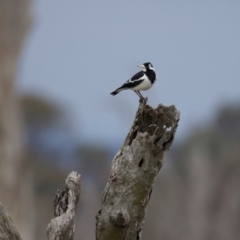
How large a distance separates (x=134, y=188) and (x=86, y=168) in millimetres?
42158

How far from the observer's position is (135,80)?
325 inches

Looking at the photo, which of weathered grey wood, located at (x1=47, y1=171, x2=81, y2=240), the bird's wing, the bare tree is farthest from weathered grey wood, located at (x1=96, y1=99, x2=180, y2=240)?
the bird's wing

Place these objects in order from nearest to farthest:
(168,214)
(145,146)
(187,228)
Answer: (145,146)
(187,228)
(168,214)

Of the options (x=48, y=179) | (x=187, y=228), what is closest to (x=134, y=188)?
(x=187, y=228)

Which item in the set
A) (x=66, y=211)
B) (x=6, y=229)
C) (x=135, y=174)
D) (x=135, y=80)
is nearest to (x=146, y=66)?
(x=135, y=80)

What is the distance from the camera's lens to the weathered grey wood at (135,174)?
6934 mm

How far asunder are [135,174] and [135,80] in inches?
58.0

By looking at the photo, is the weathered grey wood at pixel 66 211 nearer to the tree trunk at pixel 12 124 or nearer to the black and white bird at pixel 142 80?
the black and white bird at pixel 142 80

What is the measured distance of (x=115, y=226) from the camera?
6957 mm

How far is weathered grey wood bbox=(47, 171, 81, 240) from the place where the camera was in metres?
6.84

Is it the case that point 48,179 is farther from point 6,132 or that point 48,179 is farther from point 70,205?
point 70,205

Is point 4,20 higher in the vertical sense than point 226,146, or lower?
lower

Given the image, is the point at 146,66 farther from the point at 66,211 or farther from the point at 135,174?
the point at 66,211

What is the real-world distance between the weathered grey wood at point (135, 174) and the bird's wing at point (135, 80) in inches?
47.7
